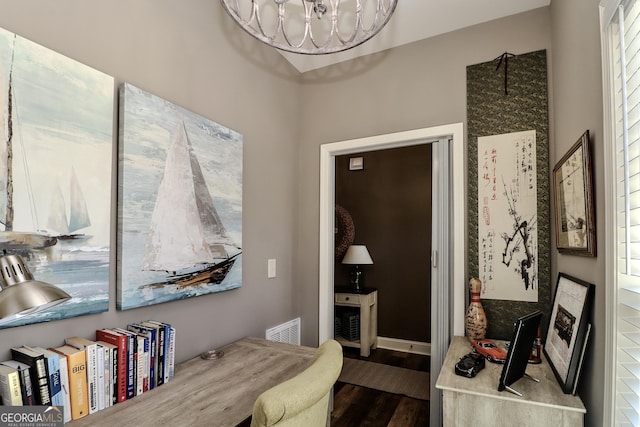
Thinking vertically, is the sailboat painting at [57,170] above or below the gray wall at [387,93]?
below

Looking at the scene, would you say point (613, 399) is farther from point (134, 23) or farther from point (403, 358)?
point (403, 358)

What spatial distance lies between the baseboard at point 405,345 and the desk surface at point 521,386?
2.10 meters

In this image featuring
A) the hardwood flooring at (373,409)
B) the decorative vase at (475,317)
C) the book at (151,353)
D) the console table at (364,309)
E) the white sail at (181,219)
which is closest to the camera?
the book at (151,353)

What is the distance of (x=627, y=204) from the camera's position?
0.96 meters

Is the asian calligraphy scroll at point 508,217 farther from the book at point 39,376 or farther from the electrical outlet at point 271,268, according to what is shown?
the book at point 39,376

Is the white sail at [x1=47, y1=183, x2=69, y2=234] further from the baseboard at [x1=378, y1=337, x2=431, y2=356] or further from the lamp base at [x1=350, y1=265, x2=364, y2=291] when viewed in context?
the baseboard at [x1=378, y1=337, x2=431, y2=356]

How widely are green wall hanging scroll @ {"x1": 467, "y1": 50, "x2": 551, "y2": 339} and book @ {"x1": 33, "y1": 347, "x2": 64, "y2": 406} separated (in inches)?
80.1

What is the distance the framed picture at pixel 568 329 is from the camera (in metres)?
1.29

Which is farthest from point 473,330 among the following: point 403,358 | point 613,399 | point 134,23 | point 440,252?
point 134,23

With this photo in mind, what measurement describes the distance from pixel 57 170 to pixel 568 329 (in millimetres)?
2047

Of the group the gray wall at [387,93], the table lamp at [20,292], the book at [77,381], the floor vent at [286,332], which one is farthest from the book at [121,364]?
the gray wall at [387,93]

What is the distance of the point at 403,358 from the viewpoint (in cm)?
356

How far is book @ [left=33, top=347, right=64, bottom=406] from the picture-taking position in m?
1.05

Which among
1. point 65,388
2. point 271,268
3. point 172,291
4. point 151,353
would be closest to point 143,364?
point 151,353
